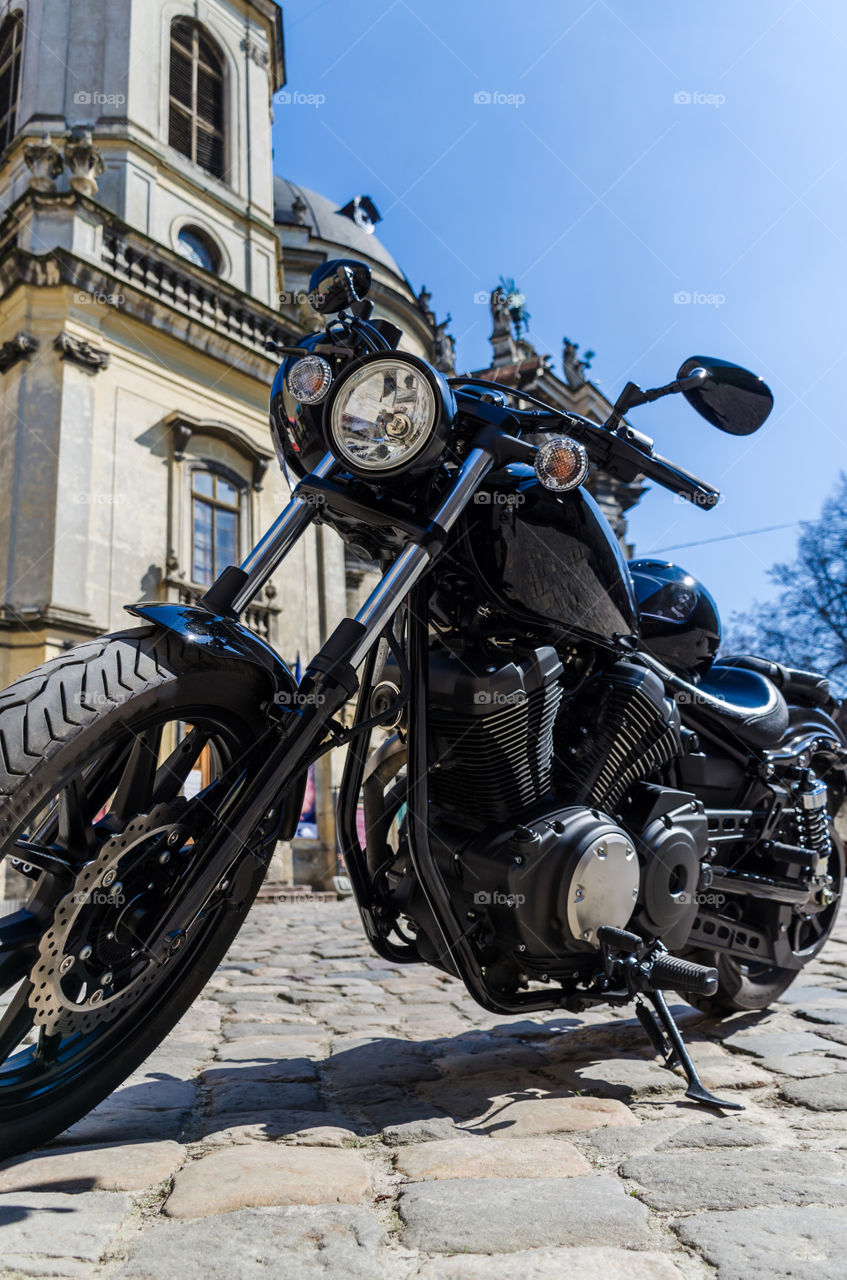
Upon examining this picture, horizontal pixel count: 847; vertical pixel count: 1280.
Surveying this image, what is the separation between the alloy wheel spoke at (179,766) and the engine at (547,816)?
0.57 meters

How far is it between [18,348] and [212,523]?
357 cm

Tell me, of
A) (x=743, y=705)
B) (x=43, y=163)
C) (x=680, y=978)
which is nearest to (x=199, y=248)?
(x=43, y=163)

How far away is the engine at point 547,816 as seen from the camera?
2.20m

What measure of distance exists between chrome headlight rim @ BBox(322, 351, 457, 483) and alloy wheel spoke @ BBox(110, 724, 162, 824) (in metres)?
0.72

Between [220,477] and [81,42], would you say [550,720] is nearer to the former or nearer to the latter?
[220,477]

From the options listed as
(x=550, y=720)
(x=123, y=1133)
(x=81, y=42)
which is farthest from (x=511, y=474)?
(x=81, y=42)

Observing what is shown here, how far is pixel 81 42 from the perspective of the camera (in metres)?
15.5

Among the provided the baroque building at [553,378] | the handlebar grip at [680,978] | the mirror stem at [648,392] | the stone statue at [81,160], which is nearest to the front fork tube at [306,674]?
the mirror stem at [648,392]

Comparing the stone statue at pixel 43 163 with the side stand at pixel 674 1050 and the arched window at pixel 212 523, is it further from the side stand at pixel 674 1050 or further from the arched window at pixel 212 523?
the side stand at pixel 674 1050

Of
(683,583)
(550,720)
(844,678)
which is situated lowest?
(550,720)

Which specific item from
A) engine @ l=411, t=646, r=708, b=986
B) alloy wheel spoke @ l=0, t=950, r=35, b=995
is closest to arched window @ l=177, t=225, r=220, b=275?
engine @ l=411, t=646, r=708, b=986

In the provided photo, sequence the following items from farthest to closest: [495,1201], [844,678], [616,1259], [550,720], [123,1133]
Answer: [844,678] → [550,720] → [123,1133] → [495,1201] → [616,1259]

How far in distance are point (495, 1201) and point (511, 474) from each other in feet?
5.27

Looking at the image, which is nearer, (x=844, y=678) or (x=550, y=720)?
(x=550, y=720)
